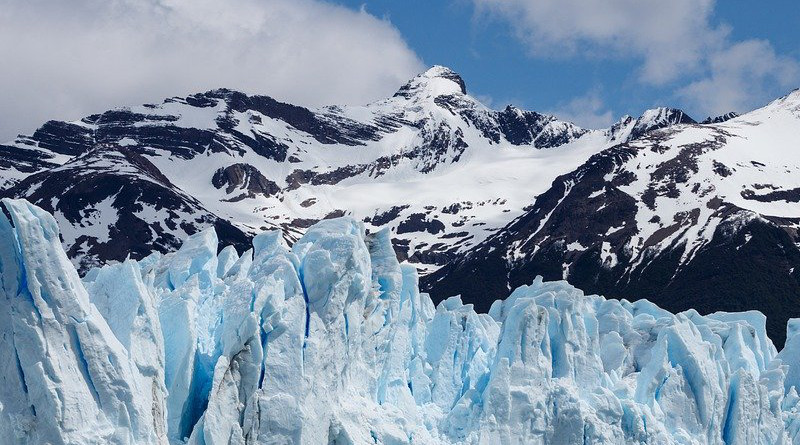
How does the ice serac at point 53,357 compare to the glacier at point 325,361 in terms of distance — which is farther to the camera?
the glacier at point 325,361

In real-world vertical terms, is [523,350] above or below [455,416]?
above

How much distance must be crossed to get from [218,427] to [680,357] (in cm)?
2422

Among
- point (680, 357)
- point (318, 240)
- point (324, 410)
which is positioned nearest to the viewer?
point (324, 410)

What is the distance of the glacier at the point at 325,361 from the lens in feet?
88.3

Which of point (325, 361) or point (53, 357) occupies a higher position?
point (325, 361)

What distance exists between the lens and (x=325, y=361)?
35.4 meters

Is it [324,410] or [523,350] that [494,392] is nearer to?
[523,350]

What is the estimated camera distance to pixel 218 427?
31.3m

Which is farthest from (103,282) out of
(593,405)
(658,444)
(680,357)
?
(680,357)

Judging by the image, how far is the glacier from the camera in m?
26.9

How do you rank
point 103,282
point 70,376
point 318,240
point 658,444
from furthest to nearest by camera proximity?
point 658,444 → point 318,240 → point 103,282 → point 70,376

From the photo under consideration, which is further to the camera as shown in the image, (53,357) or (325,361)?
(325,361)

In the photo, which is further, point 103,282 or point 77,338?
point 103,282

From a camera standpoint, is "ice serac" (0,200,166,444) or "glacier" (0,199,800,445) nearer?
"ice serac" (0,200,166,444)
